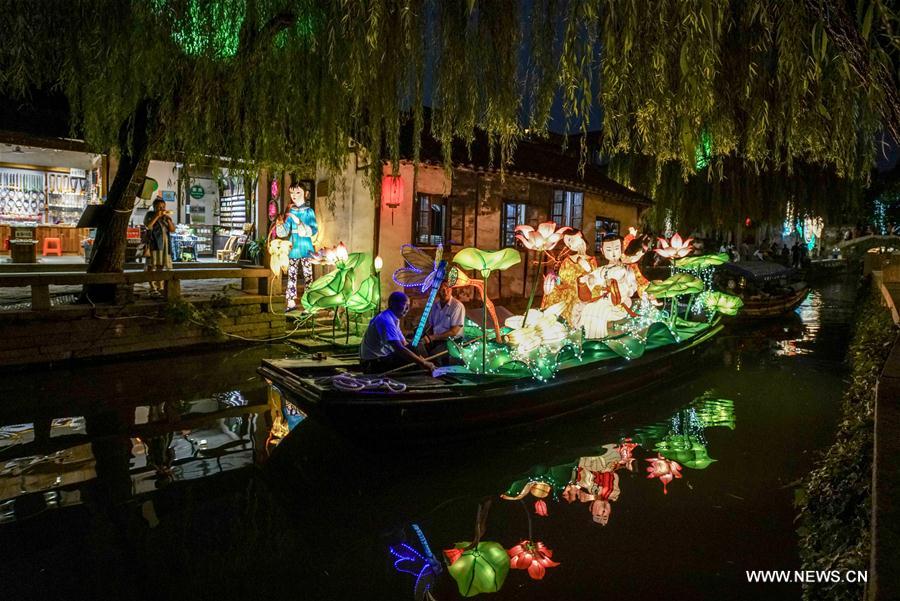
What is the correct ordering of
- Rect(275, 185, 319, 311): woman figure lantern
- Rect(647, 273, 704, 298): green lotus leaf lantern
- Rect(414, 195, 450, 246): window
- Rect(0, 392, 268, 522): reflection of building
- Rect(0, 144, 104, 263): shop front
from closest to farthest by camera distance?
Rect(0, 392, 268, 522): reflection of building → Rect(647, 273, 704, 298): green lotus leaf lantern → Rect(275, 185, 319, 311): woman figure lantern → Rect(414, 195, 450, 246): window → Rect(0, 144, 104, 263): shop front

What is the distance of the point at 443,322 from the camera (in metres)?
8.04

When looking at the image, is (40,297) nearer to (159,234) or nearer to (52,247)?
(159,234)

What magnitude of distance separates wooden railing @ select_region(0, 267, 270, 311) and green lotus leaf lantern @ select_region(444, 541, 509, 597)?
781 cm

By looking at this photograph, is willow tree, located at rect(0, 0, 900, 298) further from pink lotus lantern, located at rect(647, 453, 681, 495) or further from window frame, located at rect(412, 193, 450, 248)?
window frame, located at rect(412, 193, 450, 248)

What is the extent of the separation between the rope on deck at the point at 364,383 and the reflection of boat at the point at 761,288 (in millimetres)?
15073

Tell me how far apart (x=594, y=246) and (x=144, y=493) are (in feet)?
54.3

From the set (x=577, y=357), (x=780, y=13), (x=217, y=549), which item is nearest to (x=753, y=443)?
(x=577, y=357)

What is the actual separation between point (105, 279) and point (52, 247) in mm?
8772

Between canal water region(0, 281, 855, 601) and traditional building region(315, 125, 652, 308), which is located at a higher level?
traditional building region(315, 125, 652, 308)

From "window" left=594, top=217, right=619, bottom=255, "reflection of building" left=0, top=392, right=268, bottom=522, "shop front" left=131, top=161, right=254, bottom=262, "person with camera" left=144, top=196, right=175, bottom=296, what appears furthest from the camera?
"window" left=594, top=217, right=619, bottom=255

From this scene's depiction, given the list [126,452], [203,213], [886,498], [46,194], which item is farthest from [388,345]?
[203,213]

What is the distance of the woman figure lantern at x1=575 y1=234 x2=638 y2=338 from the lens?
9383 millimetres

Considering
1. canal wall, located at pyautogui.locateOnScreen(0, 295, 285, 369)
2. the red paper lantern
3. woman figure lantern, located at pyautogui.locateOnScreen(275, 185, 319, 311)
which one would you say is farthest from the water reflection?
woman figure lantern, located at pyautogui.locateOnScreen(275, 185, 319, 311)

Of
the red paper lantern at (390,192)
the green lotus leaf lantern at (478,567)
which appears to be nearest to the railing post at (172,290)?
the red paper lantern at (390,192)
